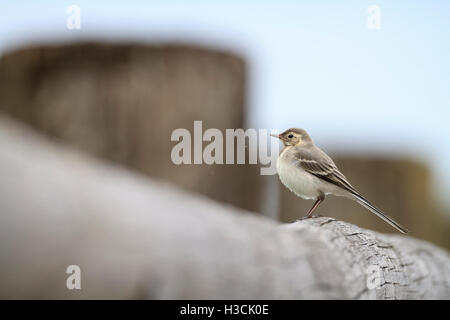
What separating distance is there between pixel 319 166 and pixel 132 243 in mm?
1718

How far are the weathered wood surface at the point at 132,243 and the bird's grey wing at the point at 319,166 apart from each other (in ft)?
3.95

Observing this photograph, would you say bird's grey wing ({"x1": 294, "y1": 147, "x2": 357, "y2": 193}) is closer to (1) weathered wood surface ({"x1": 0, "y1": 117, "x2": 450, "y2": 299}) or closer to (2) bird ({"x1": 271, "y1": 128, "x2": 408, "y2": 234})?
(2) bird ({"x1": 271, "y1": 128, "x2": 408, "y2": 234})

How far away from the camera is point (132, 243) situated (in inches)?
33.6

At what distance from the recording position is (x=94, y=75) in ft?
11.3

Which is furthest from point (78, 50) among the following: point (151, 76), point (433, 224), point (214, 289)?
point (433, 224)

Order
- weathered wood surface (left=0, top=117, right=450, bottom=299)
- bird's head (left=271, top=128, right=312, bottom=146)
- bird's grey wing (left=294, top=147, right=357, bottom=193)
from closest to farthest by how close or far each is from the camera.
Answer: weathered wood surface (left=0, top=117, right=450, bottom=299) < bird's grey wing (left=294, top=147, right=357, bottom=193) < bird's head (left=271, top=128, right=312, bottom=146)

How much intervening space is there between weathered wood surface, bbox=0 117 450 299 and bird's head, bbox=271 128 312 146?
1.49 meters

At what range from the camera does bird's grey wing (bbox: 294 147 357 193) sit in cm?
240

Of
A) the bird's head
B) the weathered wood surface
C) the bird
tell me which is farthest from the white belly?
the weathered wood surface

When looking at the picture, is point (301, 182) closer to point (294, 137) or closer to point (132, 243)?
point (294, 137)

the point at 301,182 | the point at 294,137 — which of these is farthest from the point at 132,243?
the point at 294,137

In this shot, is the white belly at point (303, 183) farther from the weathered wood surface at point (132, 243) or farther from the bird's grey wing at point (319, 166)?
the weathered wood surface at point (132, 243)

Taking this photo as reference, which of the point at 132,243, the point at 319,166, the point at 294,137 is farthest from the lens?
the point at 294,137
